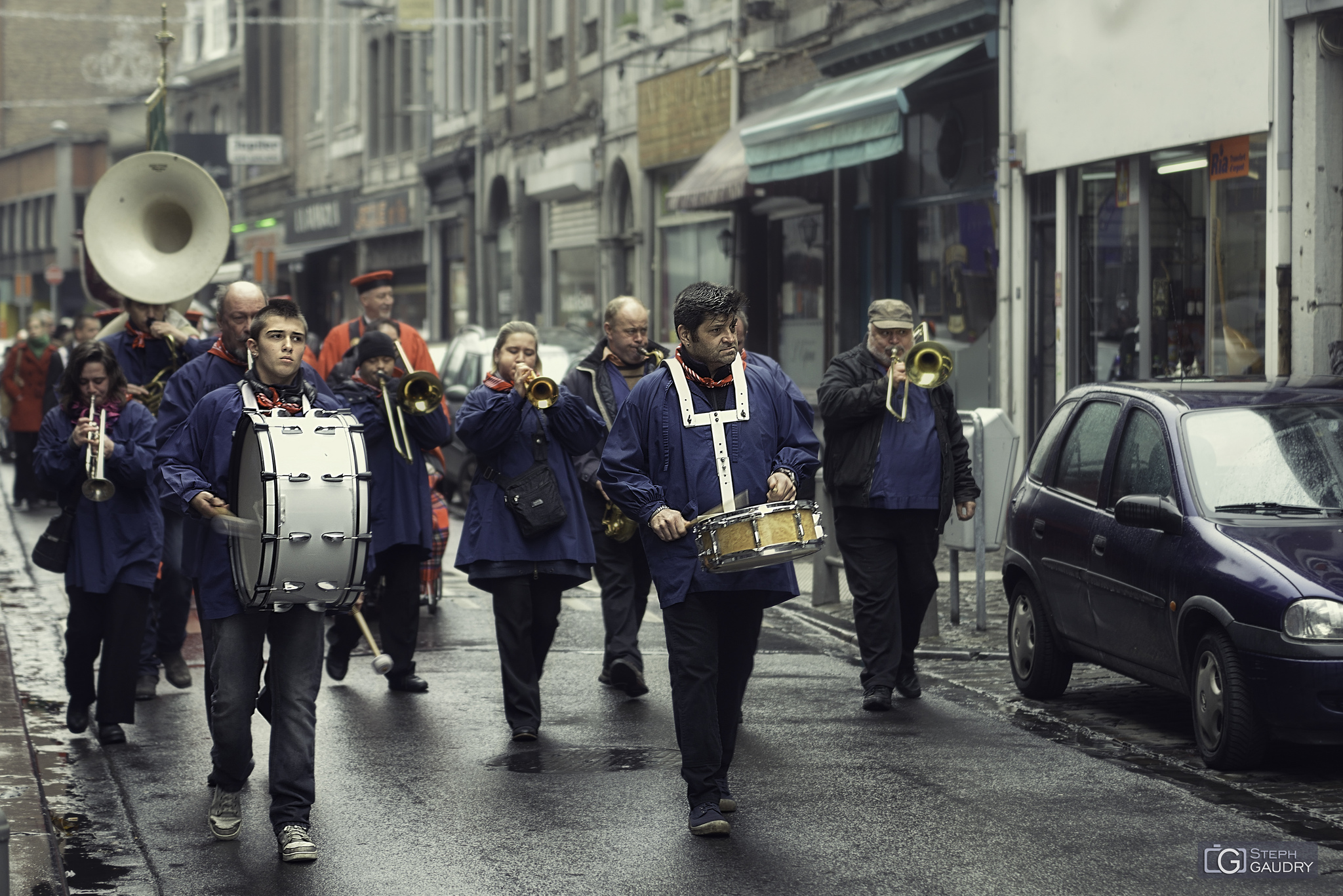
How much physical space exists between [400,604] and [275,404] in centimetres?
302

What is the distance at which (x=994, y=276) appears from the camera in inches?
717

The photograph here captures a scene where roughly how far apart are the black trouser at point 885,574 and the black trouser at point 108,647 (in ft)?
10.2

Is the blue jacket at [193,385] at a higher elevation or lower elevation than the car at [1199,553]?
higher

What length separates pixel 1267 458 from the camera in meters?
7.86

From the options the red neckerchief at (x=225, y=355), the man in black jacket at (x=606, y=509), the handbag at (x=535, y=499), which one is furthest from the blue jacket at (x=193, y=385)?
the man in black jacket at (x=606, y=509)

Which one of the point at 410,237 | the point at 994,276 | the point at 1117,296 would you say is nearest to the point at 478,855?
the point at 1117,296

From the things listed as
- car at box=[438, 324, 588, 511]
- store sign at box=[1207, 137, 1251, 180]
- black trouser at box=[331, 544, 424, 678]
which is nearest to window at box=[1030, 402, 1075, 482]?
black trouser at box=[331, 544, 424, 678]

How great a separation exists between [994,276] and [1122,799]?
11719 mm

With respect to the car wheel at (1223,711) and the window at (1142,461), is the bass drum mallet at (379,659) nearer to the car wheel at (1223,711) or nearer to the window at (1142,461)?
the window at (1142,461)

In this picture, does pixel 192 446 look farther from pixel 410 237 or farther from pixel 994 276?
pixel 410 237

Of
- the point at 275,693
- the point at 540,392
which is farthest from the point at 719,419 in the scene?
the point at 275,693

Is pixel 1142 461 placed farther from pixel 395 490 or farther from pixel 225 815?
pixel 225 815

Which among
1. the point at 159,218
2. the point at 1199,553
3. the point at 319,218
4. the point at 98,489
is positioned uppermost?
the point at 319,218

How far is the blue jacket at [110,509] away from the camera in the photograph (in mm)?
8242
